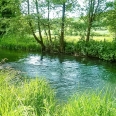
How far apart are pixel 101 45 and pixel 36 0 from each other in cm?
860

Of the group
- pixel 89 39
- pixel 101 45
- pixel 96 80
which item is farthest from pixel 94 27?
pixel 96 80

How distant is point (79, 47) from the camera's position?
89.0 feet

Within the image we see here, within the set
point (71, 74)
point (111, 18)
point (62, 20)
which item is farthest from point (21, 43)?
point (71, 74)

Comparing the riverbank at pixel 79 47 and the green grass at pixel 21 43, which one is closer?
the riverbank at pixel 79 47

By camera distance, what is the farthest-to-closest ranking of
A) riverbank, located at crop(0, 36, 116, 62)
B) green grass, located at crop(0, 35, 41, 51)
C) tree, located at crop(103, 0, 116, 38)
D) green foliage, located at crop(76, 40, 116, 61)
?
green grass, located at crop(0, 35, 41, 51) → tree, located at crop(103, 0, 116, 38) → riverbank, located at crop(0, 36, 116, 62) → green foliage, located at crop(76, 40, 116, 61)

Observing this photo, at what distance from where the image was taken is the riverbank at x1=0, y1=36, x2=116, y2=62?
24547mm

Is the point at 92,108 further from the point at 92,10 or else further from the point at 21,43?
the point at 21,43

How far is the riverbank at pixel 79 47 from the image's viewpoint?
80.5 ft

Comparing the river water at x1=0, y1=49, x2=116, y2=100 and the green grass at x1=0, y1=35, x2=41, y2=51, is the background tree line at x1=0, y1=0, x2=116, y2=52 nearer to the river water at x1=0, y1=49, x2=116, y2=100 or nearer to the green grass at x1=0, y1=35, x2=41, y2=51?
the green grass at x1=0, y1=35, x2=41, y2=51

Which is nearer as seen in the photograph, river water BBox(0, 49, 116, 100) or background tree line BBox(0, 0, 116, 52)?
river water BBox(0, 49, 116, 100)

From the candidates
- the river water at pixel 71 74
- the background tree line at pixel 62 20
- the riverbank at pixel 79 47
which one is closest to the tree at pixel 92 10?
the background tree line at pixel 62 20

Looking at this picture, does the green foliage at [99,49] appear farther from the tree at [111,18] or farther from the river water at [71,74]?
the tree at [111,18]

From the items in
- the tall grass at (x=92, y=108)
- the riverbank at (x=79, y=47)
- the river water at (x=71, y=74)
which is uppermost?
the tall grass at (x=92, y=108)

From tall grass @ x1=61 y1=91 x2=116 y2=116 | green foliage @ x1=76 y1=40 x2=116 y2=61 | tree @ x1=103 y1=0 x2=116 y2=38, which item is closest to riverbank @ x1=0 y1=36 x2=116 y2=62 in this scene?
green foliage @ x1=76 y1=40 x2=116 y2=61
